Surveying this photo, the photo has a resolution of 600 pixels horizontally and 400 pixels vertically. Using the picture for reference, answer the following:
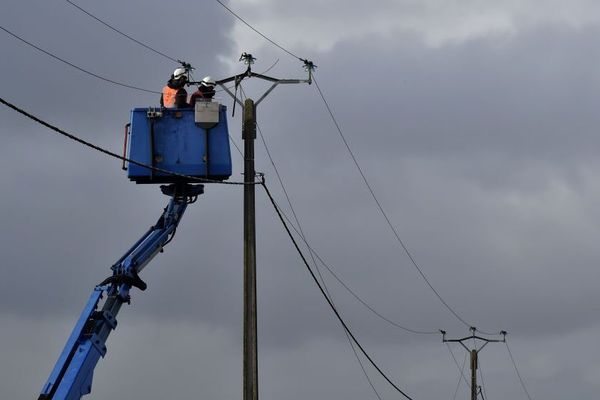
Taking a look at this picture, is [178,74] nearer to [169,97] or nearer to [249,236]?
[169,97]

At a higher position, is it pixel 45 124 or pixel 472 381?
pixel 472 381

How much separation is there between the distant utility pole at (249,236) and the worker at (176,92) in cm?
132

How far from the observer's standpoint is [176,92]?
102ft

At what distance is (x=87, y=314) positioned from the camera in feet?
92.1

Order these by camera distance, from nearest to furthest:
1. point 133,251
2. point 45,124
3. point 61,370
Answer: point 45,124, point 61,370, point 133,251

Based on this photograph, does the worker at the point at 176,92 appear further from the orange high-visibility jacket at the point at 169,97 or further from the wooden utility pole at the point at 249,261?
the wooden utility pole at the point at 249,261

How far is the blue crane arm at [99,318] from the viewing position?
26.8 meters

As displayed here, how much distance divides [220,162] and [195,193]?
0.96 m

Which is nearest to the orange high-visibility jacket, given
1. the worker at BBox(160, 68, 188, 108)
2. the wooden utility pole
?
the worker at BBox(160, 68, 188, 108)

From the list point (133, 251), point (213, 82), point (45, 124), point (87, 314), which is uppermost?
point (213, 82)

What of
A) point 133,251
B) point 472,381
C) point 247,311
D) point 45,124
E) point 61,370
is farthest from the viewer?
point 472,381

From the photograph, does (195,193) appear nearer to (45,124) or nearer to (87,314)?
(87,314)

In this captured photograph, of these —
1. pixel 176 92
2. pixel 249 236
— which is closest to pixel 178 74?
pixel 176 92

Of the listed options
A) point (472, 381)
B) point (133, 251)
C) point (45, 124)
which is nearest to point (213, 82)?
point (133, 251)
